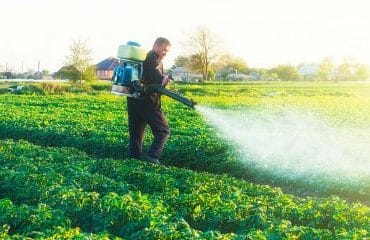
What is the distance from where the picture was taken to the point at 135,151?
11.8 metres

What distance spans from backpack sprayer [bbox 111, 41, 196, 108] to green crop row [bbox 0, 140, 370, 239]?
2.39 meters

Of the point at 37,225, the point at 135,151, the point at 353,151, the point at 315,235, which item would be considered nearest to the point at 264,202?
the point at 315,235

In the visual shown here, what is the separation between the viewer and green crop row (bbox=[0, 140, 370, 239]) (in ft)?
19.0

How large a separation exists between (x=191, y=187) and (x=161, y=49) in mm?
3683

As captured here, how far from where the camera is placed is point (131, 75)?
1098cm

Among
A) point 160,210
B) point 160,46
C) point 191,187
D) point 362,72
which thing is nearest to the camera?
point 160,210

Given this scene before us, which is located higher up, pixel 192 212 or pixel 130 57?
pixel 130 57

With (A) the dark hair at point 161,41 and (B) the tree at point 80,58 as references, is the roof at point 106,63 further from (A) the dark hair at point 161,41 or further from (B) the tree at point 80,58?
(A) the dark hair at point 161,41

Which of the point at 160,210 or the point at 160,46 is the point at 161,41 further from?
the point at 160,210

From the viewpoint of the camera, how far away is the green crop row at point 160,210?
5.79 metres

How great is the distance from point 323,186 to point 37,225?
226 inches

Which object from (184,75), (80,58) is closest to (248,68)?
(184,75)

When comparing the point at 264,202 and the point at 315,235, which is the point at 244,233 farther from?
the point at 264,202

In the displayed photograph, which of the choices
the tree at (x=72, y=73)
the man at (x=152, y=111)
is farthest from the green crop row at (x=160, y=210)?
the tree at (x=72, y=73)
